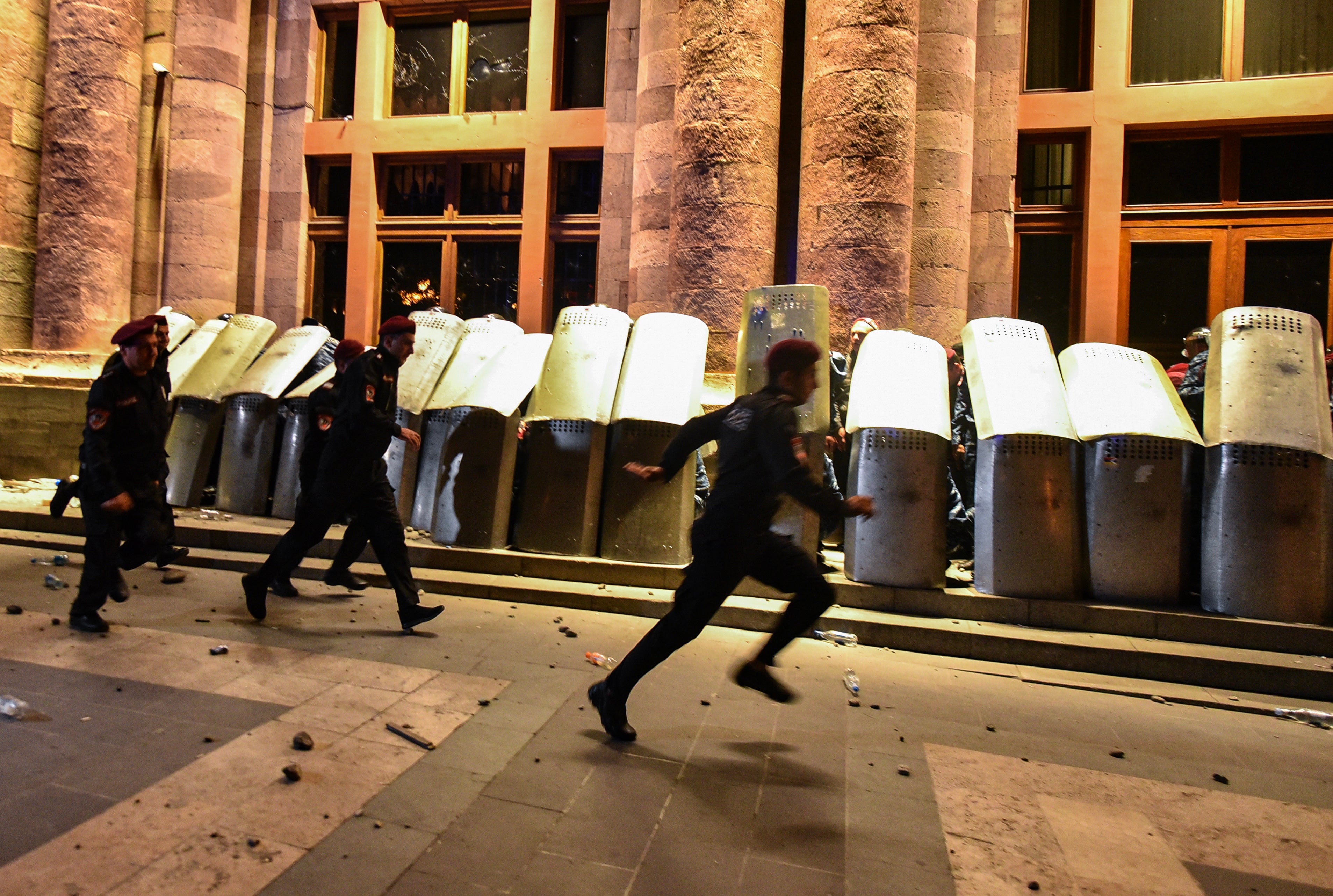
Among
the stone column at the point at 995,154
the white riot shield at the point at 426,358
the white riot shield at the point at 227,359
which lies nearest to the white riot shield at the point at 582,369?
the white riot shield at the point at 426,358

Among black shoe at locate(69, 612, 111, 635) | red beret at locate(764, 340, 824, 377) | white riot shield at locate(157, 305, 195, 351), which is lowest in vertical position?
black shoe at locate(69, 612, 111, 635)

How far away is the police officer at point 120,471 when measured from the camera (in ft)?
15.0

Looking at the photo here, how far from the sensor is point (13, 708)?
343 centimetres

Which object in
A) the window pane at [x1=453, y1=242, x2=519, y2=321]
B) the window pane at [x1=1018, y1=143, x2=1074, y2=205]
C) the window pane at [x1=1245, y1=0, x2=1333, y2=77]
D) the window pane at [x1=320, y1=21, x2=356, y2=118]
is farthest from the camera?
the window pane at [x1=320, y1=21, x2=356, y2=118]

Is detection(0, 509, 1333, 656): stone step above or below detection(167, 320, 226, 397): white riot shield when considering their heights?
below

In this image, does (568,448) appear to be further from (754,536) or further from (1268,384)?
(1268,384)

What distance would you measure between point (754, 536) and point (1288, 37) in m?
10.2

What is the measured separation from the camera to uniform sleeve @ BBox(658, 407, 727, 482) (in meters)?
3.65

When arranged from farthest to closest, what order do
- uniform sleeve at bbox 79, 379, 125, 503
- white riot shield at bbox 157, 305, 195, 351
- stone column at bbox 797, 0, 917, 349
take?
white riot shield at bbox 157, 305, 195, 351, stone column at bbox 797, 0, 917, 349, uniform sleeve at bbox 79, 379, 125, 503

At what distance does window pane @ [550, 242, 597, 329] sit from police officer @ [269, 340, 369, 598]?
5418 millimetres

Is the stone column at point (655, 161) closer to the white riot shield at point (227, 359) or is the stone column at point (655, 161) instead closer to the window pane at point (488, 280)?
the window pane at point (488, 280)

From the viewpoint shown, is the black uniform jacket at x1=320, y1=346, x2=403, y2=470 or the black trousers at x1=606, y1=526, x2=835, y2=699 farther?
the black uniform jacket at x1=320, y1=346, x2=403, y2=470

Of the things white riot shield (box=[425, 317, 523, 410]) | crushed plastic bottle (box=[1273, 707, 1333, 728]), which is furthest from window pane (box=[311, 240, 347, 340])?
crushed plastic bottle (box=[1273, 707, 1333, 728])

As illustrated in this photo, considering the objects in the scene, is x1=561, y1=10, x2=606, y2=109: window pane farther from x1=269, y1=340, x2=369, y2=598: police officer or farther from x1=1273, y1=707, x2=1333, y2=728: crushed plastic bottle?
x1=1273, y1=707, x2=1333, y2=728: crushed plastic bottle
